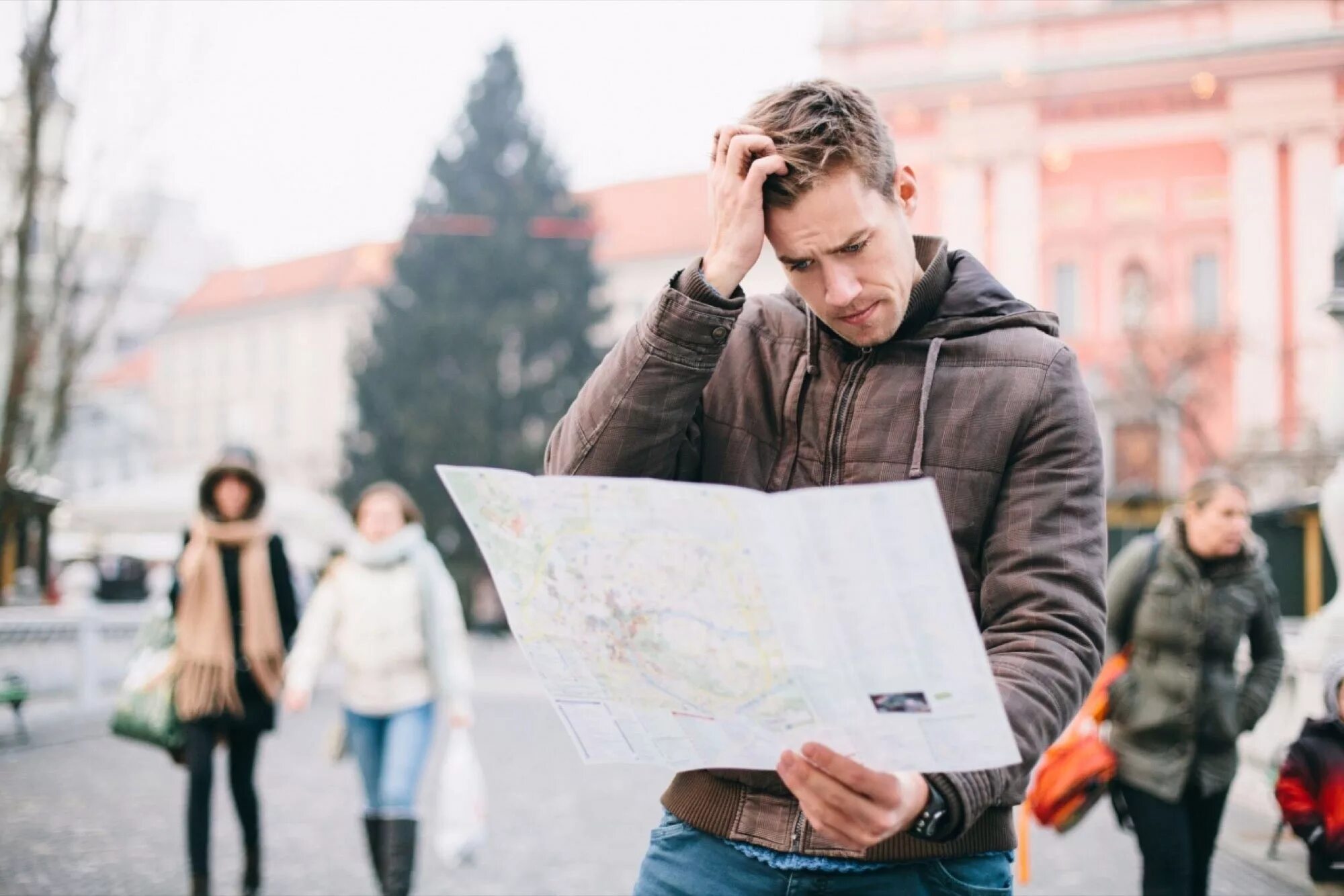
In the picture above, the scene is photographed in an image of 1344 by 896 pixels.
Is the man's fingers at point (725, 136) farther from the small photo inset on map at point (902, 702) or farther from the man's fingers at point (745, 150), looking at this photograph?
the small photo inset on map at point (902, 702)

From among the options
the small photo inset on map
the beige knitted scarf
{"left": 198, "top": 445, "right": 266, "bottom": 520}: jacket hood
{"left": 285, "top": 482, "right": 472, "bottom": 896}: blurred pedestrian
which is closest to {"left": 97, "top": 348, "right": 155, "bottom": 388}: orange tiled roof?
{"left": 198, "top": 445, "right": 266, "bottom": 520}: jacket hood

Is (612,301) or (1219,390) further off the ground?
(612,301)

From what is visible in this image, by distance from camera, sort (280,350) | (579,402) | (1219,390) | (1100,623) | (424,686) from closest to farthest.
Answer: (1100,623) < (579,402) < (424,686) < (1219,390) < (280,350)

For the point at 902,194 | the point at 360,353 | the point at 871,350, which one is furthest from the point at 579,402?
the point at 360,353

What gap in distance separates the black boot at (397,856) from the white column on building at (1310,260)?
94.4 feet

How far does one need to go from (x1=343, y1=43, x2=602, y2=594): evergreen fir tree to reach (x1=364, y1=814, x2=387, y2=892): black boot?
2688cm

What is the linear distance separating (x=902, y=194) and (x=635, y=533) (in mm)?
786

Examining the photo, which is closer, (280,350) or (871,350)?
(871,350)

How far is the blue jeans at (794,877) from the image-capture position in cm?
186

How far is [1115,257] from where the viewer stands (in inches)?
1407

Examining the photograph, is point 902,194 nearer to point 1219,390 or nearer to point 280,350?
point 1219,390

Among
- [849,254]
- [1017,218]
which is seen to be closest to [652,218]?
[1017,218]

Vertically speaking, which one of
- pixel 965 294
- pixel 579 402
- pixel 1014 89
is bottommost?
pixel 579 402

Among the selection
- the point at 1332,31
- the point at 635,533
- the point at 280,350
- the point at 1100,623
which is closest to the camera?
the point at 635,533
